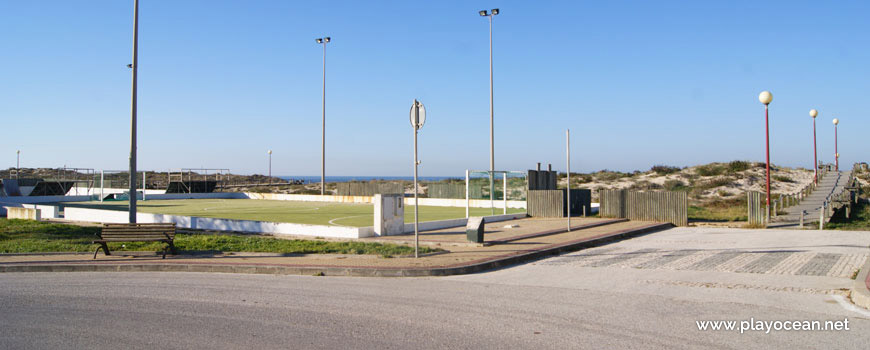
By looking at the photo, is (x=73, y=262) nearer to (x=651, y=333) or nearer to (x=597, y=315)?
(x=597, y=315)

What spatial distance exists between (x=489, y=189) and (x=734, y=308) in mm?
21767

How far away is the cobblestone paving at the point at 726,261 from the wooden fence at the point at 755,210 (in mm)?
9385

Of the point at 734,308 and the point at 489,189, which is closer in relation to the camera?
the point at 734,308

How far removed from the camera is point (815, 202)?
3034 cm

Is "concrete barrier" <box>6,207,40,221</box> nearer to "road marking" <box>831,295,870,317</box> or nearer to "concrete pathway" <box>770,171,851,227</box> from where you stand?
"road marking" <box>831,295,870,317</box>

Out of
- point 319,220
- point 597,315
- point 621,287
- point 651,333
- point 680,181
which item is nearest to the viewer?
point 651,333

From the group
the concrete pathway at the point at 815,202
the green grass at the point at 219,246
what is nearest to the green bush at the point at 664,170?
the concrete pathway at the point at 815,202

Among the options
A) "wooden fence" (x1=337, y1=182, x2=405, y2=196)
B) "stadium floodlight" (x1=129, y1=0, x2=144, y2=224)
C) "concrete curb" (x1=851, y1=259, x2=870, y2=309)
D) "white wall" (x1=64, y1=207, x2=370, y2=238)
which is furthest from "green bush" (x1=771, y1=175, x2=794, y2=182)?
"stadium floodlight" (x1=129, y1=0, x2=144, y2=224)

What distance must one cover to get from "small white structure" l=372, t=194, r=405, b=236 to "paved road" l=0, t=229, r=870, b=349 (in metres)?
6.59

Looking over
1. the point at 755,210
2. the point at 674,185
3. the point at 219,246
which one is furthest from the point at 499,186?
the point at 674,185

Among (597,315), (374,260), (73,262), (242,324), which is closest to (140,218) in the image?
(73,262)

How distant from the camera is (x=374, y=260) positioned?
495 inches

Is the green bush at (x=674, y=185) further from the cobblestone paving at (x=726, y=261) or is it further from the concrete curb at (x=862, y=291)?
the concrete curb at (x=862, y=291)

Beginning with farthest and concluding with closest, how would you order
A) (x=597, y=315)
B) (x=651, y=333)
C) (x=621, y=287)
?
(x=621, y=287) < (x=597, y=315) < (x=651, y=333)
